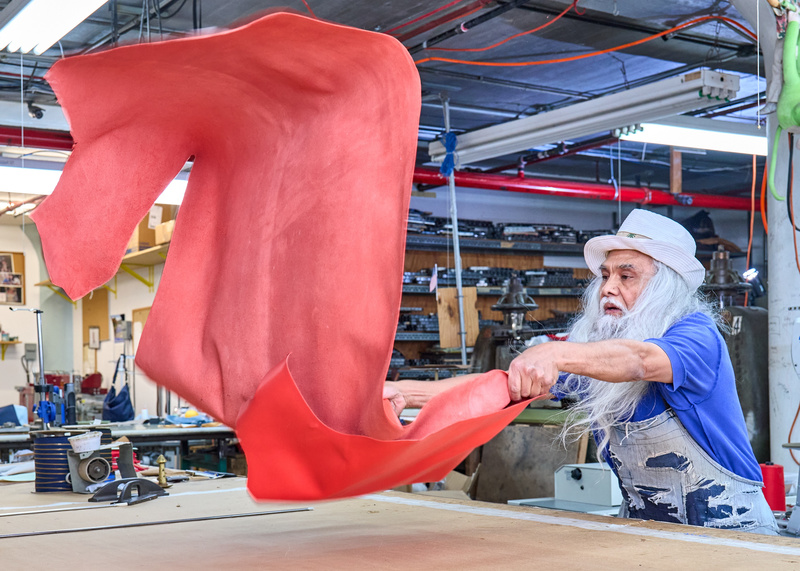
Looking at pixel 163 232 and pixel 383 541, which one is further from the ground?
pixel 163 232

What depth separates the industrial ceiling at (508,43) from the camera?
5586 mm

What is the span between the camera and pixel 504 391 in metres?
1.51

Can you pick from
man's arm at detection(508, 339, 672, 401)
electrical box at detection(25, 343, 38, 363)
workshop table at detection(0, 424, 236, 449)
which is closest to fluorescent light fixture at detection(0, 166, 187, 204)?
workshop table at detection(0, 424, 236, 449)

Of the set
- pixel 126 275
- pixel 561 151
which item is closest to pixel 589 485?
pixel 561 151

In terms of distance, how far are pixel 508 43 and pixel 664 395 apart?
16.0ft

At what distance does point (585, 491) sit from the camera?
362 centimetres

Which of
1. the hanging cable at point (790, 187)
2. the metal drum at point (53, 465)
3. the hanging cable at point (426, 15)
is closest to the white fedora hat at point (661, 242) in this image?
the metal drum at point (53, 465)

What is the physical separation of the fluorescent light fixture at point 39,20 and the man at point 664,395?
2.23 metres

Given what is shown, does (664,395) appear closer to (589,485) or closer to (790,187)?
(589,485)

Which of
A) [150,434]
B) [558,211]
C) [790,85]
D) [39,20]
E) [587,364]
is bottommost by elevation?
[150,434]

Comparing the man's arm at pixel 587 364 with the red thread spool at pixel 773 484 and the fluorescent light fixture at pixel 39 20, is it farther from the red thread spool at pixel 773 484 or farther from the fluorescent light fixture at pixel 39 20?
the fluorescent light fixture at pixel 39 20

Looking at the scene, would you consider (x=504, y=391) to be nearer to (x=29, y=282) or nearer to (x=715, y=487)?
(x=715, y=487)

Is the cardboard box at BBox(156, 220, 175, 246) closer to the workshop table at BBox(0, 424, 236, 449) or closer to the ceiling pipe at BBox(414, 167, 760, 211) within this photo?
the ceiling pipe at BBox(414, 167, 760, 211)

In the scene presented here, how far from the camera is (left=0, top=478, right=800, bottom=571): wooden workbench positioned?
4.65 ft
